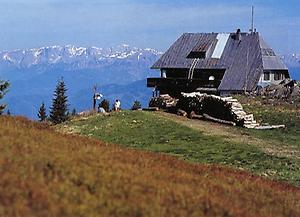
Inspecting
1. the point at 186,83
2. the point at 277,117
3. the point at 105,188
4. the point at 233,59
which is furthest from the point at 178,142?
the point at 233,59

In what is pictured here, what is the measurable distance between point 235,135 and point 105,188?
26.5 meters

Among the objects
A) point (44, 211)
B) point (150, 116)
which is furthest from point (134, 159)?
point (150, 116)

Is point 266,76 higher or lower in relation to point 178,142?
lower

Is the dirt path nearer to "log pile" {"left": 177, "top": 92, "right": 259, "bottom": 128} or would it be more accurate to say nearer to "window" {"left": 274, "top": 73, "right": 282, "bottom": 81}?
"log pile" {"left": 177, "top": 92, "right": 259, "bottom": 128}

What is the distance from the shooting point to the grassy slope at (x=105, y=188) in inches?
372

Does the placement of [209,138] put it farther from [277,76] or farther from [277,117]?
[277,76]

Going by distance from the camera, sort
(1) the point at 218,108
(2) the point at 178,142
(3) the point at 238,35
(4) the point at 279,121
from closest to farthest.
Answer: (2) the point at 178,142
(4) the point at 279,121
(1) the point at 218,108
(3) the point at 238,35

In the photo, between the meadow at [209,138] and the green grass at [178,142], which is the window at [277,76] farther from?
the green grass at [178,142]

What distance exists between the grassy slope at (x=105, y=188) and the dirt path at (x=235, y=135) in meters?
15.0

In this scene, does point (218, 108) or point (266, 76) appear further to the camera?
point (266, 76)

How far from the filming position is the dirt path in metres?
29.9

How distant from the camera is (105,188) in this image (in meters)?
10.4

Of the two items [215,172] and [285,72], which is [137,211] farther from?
[285,72]

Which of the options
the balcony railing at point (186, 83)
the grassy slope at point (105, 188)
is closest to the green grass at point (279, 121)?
the grassy slope at point (105, 188)
